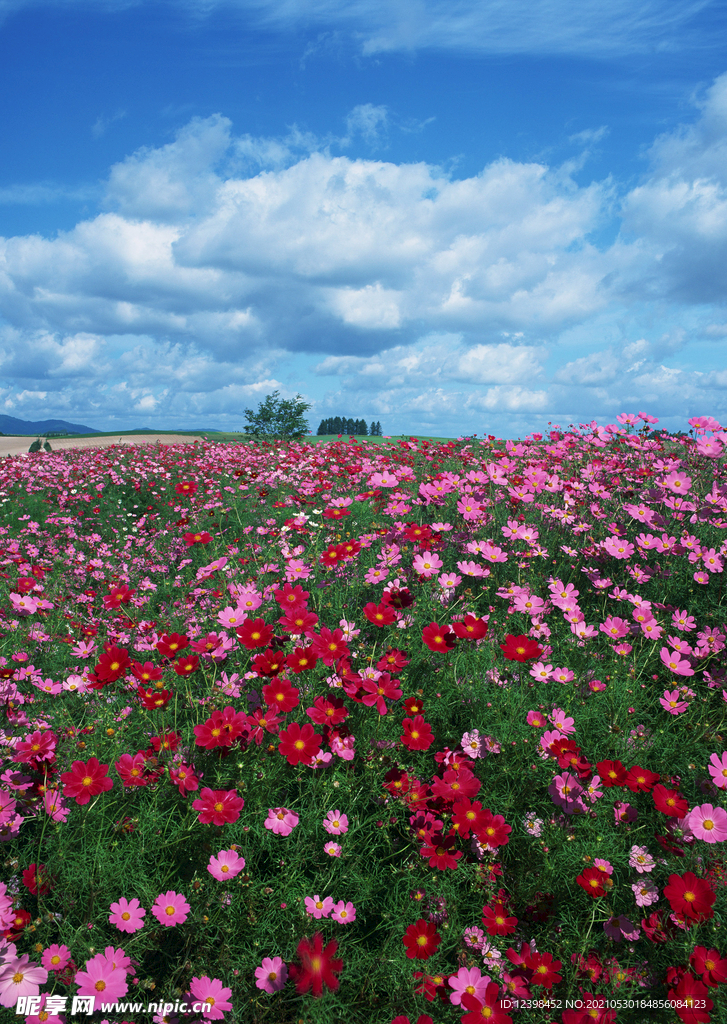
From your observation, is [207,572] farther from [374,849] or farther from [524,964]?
[524,964]

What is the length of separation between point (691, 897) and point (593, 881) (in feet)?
0.83

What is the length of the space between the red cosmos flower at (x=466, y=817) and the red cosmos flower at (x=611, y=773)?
1.32 feet

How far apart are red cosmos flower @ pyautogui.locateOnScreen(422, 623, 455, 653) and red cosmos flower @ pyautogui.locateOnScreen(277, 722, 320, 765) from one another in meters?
0.59

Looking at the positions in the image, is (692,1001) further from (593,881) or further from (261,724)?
(261,724)

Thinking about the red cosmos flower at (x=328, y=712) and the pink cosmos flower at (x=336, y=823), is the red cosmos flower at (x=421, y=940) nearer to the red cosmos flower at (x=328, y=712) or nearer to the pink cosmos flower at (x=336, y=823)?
the pink cosmos flower at (x=336, y=823)

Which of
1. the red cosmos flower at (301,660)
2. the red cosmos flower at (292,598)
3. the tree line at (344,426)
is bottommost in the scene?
→ the red cosmos flower at (301,660)

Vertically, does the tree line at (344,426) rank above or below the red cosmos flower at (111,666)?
above

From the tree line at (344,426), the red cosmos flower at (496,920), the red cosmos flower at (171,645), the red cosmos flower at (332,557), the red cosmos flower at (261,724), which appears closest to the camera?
the red cosmos flower at (496,920)

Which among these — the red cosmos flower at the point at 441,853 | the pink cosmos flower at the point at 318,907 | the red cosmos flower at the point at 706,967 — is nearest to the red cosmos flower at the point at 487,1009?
the red cosmos flower at the point at 441,853

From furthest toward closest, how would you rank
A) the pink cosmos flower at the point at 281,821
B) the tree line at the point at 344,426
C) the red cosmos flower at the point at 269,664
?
1. the tree line at the point at 344,426
2. the red cosmos flower at the point at 269,664
3. the pink cosmos flower at the point at 281,821

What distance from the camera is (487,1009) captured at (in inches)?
53.6

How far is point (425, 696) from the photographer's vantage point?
94.3 inches

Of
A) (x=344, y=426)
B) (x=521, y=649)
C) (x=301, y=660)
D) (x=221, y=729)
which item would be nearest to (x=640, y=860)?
(x=521, y=649)

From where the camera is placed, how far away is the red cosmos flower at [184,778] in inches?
66.8
